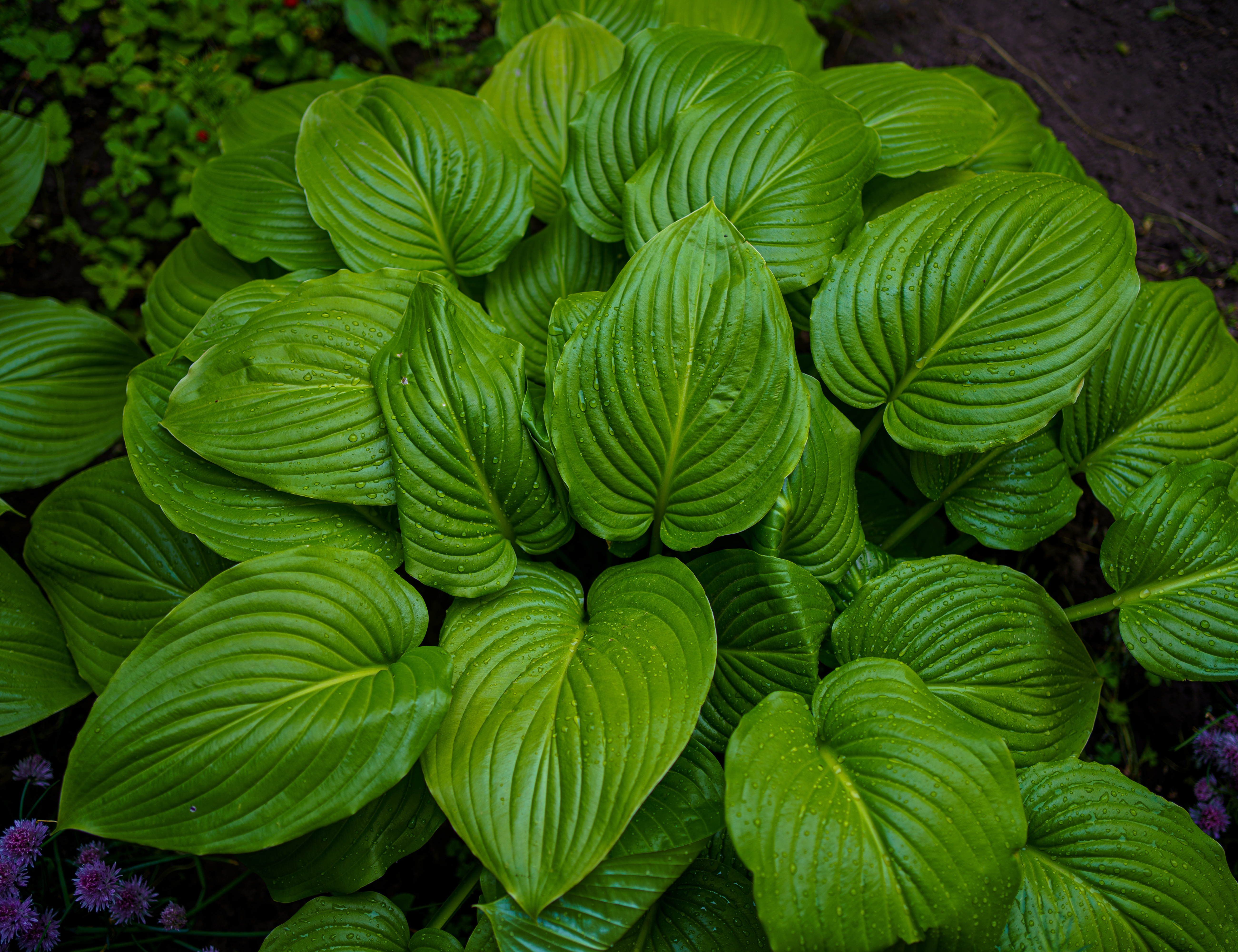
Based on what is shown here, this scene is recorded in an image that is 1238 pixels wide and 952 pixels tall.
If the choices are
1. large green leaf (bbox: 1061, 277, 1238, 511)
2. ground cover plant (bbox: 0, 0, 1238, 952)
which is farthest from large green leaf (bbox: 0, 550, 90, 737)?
large green leaf (bbox: 1061, 277, 1238, 511)

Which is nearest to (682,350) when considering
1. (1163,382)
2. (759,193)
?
(759,193)

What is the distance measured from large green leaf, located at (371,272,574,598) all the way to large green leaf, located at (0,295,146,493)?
3.66 ft

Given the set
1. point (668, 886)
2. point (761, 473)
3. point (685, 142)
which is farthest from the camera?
point (685, 142)

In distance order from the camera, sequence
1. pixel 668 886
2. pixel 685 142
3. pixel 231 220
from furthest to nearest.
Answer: pixel 231 220 < pixel 685 142 < pixel 668 886

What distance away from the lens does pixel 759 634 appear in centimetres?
159

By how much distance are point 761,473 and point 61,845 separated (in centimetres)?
194

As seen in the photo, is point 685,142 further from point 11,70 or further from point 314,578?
point 11,70

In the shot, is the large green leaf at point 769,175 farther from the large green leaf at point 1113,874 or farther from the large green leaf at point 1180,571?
the large green leaf at point 1113,874

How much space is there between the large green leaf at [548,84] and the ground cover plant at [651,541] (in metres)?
0.21

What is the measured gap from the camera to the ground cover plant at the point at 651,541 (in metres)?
1.27

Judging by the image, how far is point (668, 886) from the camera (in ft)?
4.45

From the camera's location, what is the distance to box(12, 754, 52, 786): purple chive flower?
5.59 feet

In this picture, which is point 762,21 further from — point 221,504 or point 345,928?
point 345,928

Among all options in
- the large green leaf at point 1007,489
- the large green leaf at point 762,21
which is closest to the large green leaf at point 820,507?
the large green leaf at point 1007,489
